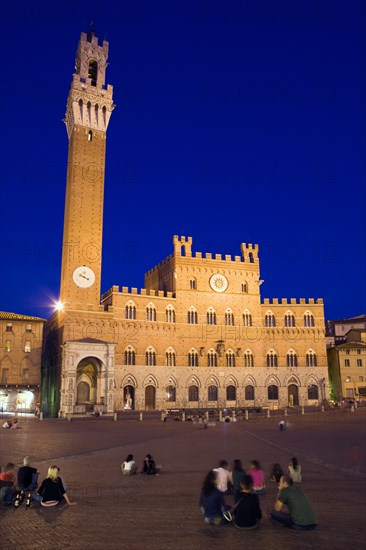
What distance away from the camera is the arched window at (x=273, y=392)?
5277 cm

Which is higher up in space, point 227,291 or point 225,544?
point 227,291

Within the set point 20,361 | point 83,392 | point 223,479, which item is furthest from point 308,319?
→ point 223,479

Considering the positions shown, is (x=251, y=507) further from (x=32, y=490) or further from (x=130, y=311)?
(x=130, y=311)

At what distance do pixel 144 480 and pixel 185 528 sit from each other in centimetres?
487

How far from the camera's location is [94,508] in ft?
31.9

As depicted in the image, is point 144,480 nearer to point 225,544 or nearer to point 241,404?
point 225,544

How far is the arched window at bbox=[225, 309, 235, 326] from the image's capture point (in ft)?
174

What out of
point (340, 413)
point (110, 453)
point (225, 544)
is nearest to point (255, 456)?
point (110, 453)

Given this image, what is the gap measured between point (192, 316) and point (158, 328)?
4307 mm

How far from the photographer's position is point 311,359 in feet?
178

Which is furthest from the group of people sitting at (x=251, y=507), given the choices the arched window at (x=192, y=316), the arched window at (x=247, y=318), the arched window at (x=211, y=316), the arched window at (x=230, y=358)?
the arched window at (x=247, y=318)

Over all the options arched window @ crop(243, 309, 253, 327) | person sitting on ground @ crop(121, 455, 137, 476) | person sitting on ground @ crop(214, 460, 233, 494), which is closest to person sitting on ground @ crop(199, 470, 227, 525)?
person sitting on ground @ crop(214, 460, 233, 494)

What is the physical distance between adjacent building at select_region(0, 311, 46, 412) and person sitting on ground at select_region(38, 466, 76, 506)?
4245 cm

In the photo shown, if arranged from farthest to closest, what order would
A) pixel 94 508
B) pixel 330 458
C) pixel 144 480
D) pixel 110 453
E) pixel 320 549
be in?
pixel 110 453
pixel 330 458
pixel 144 480
pixel 94 508
pixel 320 549
